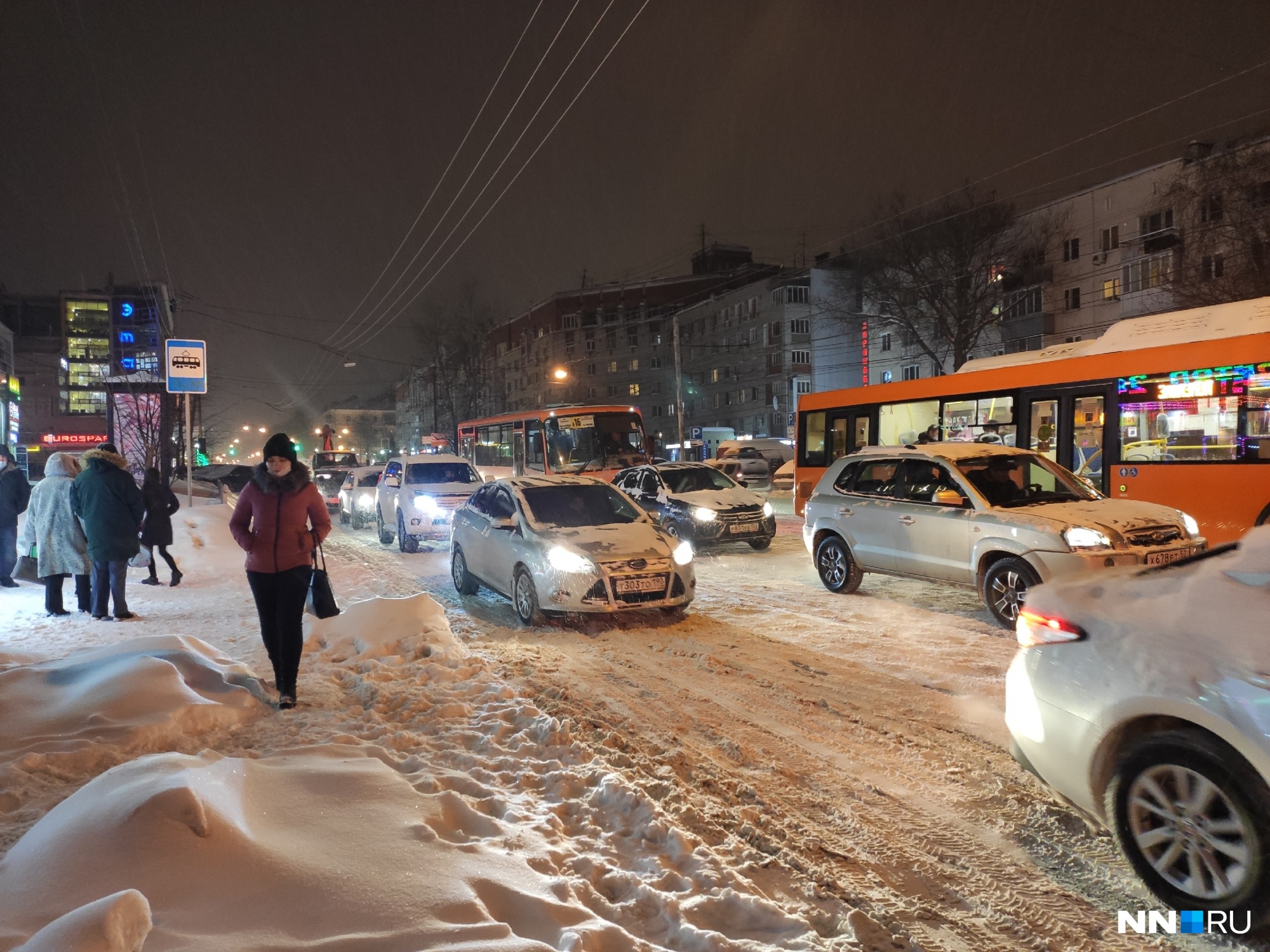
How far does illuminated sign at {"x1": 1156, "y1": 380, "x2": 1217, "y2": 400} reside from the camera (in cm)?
1114

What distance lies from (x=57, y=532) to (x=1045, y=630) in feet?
32.4

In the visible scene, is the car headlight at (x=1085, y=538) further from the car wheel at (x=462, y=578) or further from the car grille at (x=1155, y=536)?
the car wheel at (x=462, y=578)

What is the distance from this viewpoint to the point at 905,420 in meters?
15.9

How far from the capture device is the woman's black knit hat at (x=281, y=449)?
555 cm

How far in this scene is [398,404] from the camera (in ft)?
434

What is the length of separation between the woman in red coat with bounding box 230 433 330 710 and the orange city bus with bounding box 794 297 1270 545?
10324 mm

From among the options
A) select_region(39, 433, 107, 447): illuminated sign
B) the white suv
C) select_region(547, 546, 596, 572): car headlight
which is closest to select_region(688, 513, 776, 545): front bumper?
the white suv

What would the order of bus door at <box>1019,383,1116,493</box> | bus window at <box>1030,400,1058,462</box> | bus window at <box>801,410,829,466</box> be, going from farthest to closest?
bus window at <box>801,410,829,466</box> → bus window at <box>1030,400,1058,462</box> → bus door at <box>1019,383,1116,493</box>

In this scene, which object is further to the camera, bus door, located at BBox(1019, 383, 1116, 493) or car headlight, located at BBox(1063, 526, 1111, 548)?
bus door, located at BBox(1019, 383, 1116, 493)

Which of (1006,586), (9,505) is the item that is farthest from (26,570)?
(1006,586)


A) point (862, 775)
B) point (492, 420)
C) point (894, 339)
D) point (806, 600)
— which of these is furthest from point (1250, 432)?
point (894, 339)

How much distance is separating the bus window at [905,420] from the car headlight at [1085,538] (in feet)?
25.6

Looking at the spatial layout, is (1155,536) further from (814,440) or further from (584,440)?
(584,440)

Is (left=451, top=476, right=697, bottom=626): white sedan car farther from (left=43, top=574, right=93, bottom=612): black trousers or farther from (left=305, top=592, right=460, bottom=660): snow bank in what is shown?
(left=43, top=574, right=93, bottom=612): black trousers
